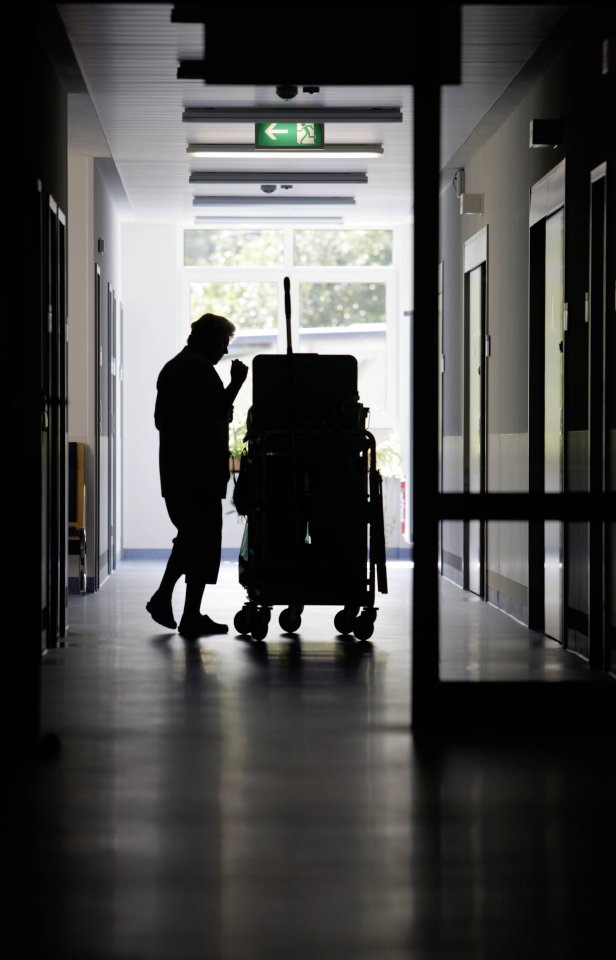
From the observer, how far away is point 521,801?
3.62m

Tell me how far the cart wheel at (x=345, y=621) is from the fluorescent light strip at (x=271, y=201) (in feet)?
16.9

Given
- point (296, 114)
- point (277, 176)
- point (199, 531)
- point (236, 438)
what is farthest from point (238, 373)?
point (236, 438)

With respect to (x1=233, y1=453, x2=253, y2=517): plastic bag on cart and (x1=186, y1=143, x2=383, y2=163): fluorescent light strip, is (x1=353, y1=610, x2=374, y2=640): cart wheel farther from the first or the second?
(x1=186, y1=143, x2=383, y2=163): fluorescent light strip

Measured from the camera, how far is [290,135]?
347 inches

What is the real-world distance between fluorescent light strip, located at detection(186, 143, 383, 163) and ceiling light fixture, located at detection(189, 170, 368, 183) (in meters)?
0.77

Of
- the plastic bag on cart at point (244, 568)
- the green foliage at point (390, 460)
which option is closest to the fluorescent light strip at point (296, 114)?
the plastic bag on cart at point (244, 568)

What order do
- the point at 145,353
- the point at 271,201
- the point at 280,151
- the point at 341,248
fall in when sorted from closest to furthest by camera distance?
the point at 280,151, the point at 271,201, the point at 145,353, the point at 341,248

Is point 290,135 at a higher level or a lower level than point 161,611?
higher

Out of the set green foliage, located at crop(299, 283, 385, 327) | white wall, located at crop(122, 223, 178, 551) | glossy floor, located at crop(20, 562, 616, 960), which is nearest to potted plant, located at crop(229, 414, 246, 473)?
white wall, located at crop(122, 223, 178, 551)

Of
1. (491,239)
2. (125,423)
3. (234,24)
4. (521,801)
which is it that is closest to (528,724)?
(521,801)

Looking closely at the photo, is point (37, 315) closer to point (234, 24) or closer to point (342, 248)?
point (234, 24)

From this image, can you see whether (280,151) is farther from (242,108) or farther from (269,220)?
(269,220)

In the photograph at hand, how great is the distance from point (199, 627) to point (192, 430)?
101cm

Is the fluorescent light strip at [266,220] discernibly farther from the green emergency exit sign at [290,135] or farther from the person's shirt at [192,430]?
the person's shirt at [192,430]
